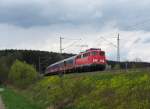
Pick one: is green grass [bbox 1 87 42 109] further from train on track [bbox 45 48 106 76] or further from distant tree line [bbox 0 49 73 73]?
distant tree line [bbox 0 49 73 73]

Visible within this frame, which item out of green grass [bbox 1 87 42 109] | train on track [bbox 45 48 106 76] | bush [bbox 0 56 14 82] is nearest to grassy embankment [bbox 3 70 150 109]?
green grass [bbox 1 87 42 109]

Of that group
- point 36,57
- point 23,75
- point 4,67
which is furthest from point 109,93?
point 36,57

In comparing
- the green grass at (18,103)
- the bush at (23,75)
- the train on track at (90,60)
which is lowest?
the green grass at (18,103)

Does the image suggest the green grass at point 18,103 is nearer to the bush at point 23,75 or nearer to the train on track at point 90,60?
the train on track at point 90,60

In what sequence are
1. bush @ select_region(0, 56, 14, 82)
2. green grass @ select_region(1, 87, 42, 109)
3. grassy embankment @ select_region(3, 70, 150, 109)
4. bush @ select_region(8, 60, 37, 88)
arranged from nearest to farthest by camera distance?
grassy embankment @ select_region(3, 70, 150, 109), green grass @ select_region(1, 87, 42, 109), bush @ select_region(8, 60, 37, 88), bush @ select_region(0, 56, 14, 82)

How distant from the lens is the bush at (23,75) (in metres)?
91.7

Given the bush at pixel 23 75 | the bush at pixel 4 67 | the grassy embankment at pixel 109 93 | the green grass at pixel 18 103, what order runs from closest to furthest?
the grassy embankment at pixel 109 93, the green grass at pixel 18 103, the bush at pixel 23 75, the bush at pixel 4 67

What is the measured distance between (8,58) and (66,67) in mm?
77468

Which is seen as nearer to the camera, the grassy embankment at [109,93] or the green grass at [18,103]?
the grassy embankment at [109,93]

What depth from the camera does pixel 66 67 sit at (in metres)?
72.6

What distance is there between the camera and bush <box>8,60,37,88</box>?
3610 inches

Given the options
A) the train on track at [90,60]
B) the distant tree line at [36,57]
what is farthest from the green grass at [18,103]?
the distant tree line at [36,57]

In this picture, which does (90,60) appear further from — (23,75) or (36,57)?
(36,57)

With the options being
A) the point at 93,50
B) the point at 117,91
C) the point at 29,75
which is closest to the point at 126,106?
the point at 117,91
